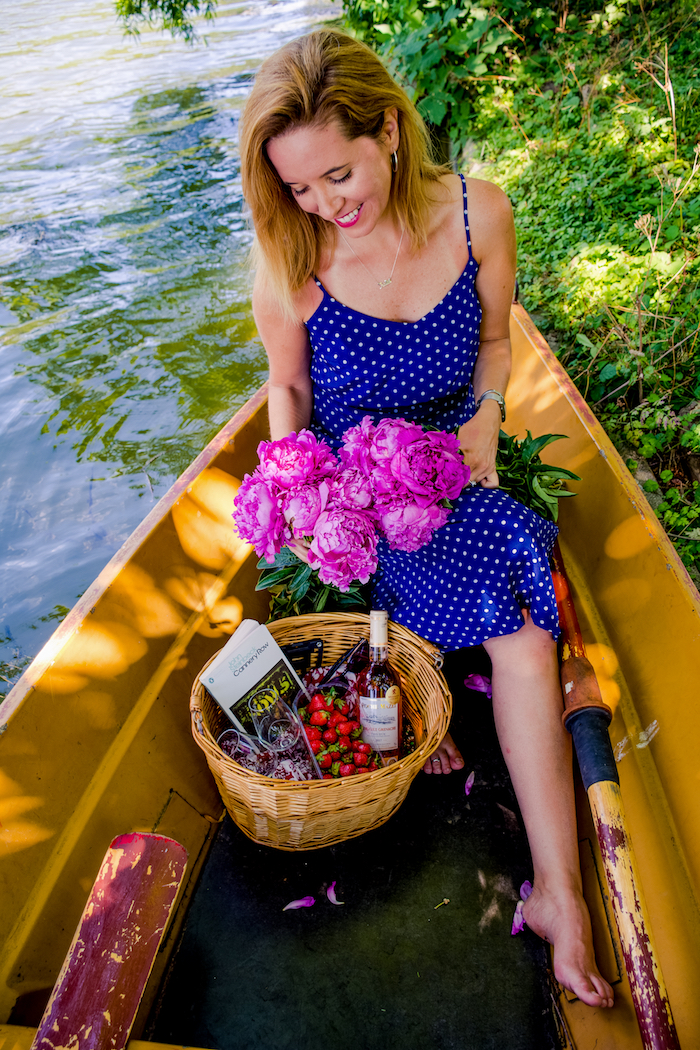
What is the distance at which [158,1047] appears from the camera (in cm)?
98

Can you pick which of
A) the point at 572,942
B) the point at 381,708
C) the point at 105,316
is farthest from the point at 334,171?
the point at 105,316

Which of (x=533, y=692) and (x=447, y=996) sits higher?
(x=533, y=692)

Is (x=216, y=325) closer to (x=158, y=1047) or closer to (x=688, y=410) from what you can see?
(x=688, y=410)

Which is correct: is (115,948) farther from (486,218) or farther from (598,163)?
(598,163)

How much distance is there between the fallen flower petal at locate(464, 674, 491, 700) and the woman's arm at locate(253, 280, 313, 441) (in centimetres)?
95

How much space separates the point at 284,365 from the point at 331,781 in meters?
1.14

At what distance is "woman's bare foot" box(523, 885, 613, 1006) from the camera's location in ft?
3.86

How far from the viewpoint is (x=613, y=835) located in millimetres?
1159

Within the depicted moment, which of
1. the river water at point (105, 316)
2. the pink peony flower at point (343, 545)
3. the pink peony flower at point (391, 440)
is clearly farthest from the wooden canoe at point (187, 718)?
the river water at point (105, 316)

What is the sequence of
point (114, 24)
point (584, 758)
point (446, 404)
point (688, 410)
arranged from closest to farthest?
1. point (584, 758)
2. point (446, 404)
3. point (688, 410)
4. point (114, 24)

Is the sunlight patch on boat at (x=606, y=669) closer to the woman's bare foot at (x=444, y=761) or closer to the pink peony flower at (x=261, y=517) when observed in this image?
the woman's bare foot at (x=444, y=761)

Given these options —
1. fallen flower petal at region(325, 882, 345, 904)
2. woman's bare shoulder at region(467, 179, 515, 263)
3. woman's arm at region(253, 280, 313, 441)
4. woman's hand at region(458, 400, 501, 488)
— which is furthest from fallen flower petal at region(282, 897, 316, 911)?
woman's bare shoulder at region(467, 179, 515, 263)

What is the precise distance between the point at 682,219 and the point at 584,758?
8.43 ft

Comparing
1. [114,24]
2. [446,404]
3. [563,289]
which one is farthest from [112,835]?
[114,24]
